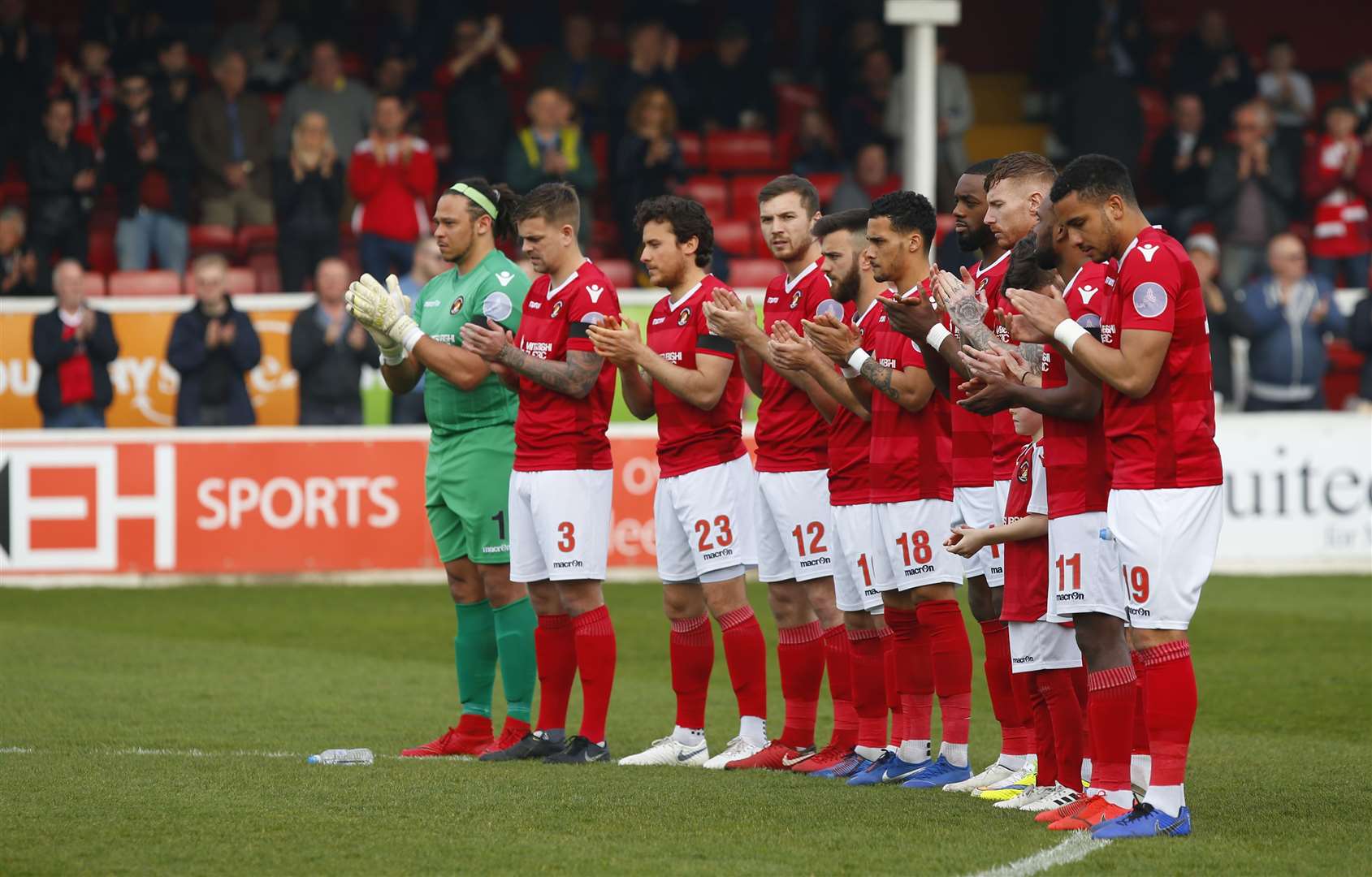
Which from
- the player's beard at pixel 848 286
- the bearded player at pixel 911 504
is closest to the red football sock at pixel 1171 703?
the bearded player at pixel 911 504

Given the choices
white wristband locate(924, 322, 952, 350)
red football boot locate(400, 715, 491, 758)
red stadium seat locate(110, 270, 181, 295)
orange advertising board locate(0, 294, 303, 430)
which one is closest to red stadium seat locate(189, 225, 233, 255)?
red stadium seat locate(110, 270, 181, 295)

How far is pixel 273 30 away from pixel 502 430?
1275cm

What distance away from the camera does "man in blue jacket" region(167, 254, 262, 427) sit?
1580 cm

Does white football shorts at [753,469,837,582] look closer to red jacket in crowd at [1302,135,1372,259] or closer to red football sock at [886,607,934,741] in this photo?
red football sock at [886,607,934,741]

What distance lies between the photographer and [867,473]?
7.91 m

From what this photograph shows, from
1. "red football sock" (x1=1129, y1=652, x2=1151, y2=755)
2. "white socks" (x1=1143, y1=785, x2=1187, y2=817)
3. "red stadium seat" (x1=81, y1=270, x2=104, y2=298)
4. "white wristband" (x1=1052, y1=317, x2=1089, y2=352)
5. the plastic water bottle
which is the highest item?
"red stadium seat" (x1=81, y1=270, x2=104, y2=298)

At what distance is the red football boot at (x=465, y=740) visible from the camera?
8453 mm

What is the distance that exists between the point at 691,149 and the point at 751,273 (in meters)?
2.43

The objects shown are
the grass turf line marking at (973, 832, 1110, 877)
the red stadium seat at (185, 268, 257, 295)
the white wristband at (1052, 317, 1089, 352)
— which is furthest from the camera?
the red stadium seat at (185, 268, 257, 295)

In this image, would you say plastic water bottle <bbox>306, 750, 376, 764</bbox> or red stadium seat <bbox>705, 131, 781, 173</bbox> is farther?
red stadium seat <bbox>705, 131, 781, 173</bbox>

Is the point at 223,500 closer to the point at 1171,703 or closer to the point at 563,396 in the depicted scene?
the point at 563,396

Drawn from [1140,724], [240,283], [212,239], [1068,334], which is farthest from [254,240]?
[1068,334]

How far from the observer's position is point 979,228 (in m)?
7.45

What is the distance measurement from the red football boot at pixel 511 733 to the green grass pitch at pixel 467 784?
1.18 ft
